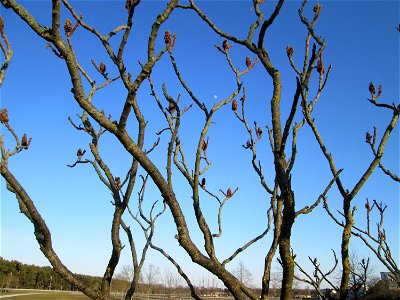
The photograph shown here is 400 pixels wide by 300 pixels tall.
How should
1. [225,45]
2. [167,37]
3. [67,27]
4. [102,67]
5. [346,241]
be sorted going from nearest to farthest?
[346,241]
[167,37]
[67,27]
[225,45]
[102,67]

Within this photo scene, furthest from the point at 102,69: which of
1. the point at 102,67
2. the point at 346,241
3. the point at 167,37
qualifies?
the point at 346,241

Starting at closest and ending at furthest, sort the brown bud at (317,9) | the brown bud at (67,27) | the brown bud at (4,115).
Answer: the brown bud at (317,9) → the brown bud at (67,27) → the brown bud at (4,115)

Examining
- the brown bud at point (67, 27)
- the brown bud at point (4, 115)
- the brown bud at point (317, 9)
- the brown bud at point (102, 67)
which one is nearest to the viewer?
the brown bud at point (317, 9)

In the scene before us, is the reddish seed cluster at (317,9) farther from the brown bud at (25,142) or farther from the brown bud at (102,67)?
the brown bud at (25,142)

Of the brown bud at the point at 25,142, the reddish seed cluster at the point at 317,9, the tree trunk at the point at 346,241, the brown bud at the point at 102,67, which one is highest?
the brown bud at the point at 102,67

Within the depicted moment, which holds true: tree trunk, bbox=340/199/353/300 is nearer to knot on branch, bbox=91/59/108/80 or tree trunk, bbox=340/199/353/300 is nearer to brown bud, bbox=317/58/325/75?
brown bud, bbox=317/58/325/75

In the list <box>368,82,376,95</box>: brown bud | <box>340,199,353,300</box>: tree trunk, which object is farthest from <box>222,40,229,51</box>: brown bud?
<box>340,199,353,300</box>: tree trunk

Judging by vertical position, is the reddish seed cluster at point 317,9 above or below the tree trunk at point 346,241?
above

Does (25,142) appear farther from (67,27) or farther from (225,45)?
(225,45)

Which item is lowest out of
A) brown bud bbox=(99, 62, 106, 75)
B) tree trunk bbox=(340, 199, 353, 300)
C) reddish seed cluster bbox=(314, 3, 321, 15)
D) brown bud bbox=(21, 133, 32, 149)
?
tree trunk bbox=(340, 199, 353, 300)

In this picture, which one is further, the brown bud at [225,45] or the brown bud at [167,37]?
the brown bud at [225,45]

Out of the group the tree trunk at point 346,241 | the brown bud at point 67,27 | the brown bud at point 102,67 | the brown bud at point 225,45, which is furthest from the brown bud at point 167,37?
the tree trunk at point 346,241

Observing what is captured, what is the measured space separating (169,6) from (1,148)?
2.43 m

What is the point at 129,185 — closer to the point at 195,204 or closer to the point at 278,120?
the point at 195,204
